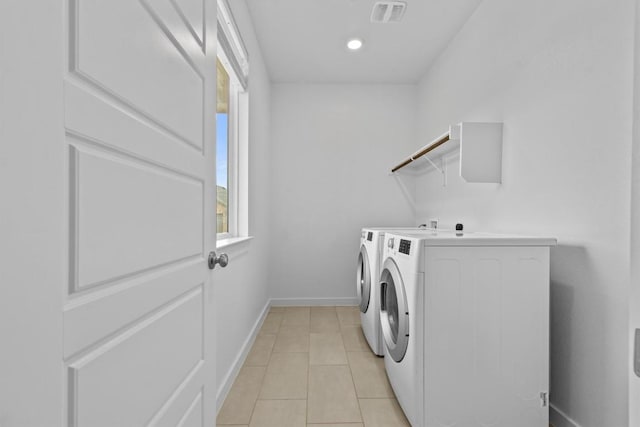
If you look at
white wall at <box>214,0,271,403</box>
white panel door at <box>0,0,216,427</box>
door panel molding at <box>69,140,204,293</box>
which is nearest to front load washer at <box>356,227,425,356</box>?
white wall at <box>214,0,271,403</box>

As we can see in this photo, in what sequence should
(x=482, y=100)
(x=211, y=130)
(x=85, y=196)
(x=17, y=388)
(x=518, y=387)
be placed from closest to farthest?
(x=17, y=388)
(x=85, y=196)
(x=211, y=130)
(x=518, y=387)
(x=482, y=100)

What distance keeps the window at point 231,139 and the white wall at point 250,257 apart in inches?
3.2

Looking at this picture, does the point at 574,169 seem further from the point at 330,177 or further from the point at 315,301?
the point at 315,301

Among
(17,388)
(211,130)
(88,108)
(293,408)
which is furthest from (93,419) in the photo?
(293,408)

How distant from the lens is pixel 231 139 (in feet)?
8.55

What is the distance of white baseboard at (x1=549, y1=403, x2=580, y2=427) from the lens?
5.18 feet

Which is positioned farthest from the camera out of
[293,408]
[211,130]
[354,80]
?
[354,80]

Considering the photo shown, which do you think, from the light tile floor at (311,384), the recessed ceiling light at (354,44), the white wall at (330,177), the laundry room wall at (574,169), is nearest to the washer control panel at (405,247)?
the laundry room wall at (574,169)

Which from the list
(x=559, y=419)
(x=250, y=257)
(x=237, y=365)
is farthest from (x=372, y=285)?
(x=559, y=419)

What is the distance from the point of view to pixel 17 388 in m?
0.39

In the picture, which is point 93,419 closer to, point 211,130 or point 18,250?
point 18,250

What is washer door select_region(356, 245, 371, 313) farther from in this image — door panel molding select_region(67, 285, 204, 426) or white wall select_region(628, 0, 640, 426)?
white wall select_region(628, 0, 640, 426)

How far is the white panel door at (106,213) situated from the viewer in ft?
1.36

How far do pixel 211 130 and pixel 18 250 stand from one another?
2.57 feet
